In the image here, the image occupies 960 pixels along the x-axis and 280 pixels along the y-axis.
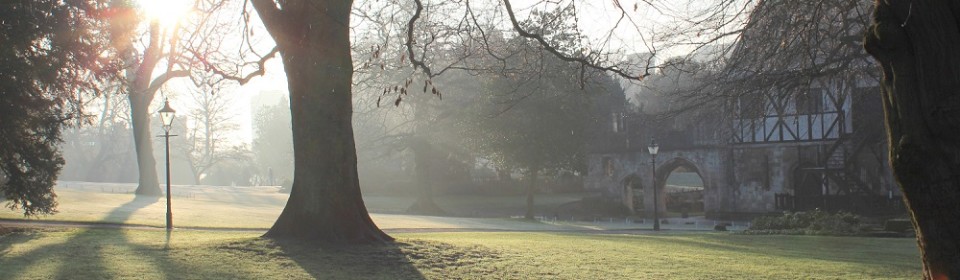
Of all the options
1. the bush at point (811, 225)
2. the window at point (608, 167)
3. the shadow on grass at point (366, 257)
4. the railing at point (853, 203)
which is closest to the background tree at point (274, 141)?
the window at point (608, 167)

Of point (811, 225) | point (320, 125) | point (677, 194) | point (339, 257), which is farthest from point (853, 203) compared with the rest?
point (339, 257)

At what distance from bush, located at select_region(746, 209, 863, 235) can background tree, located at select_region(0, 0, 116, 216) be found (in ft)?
58.4

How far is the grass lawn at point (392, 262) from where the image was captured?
8961mm

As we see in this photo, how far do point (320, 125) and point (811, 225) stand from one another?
17.4 meters

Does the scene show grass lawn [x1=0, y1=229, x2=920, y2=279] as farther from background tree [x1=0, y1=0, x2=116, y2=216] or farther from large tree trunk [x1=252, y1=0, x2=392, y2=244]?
background tree [x1=0, y1=0, x2=116, y2=216]

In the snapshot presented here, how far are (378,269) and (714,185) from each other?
121 ft

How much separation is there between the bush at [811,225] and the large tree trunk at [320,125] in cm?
1553

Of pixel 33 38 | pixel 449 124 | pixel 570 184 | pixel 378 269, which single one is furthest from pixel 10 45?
pixel 570 184

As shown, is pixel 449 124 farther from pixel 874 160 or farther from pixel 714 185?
pixel 874 160

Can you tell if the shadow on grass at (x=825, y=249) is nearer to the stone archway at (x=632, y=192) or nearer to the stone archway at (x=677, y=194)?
the stone archway at (x=677, y=194)

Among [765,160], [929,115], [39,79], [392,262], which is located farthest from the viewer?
[765,160]

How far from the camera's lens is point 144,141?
121ft

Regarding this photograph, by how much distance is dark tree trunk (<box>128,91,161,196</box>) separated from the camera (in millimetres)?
35625

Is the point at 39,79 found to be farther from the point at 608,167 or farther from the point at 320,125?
the point at 608,167
